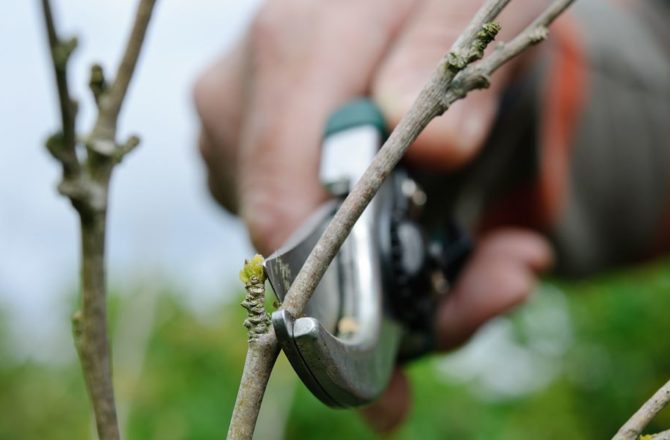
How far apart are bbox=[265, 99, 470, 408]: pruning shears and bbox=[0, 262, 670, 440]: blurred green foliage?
0.84 m

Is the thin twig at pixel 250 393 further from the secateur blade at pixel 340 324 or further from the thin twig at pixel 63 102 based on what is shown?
the thin twig at pixel 63 102

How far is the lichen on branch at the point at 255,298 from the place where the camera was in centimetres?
40

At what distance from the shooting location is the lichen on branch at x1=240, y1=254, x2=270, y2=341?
40 centimetres

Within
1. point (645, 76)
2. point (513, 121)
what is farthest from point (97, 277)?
point (645, 76)

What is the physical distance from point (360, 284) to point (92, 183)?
249mm

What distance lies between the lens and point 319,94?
1.04m

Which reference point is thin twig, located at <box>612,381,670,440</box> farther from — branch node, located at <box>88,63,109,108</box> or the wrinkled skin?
the wrinkled skin

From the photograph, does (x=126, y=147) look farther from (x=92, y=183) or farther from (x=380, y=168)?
(x=380, y=168)

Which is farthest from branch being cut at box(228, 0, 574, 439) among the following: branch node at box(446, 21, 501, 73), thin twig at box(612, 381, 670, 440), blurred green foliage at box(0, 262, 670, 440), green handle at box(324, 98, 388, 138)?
blurred green foliage at box(0, 262, 670, 440)

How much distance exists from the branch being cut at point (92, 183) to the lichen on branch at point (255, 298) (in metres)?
0.16

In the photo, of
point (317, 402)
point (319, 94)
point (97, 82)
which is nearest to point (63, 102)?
point (97, 82)

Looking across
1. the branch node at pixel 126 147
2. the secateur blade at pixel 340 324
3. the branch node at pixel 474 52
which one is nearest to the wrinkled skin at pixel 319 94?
the secateur blade at pixel 340 324

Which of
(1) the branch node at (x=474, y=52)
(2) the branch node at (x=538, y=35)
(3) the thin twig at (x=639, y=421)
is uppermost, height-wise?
(2) the branch node at (x=538, y=35)

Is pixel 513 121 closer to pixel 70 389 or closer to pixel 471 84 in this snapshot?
pixel 471 84
